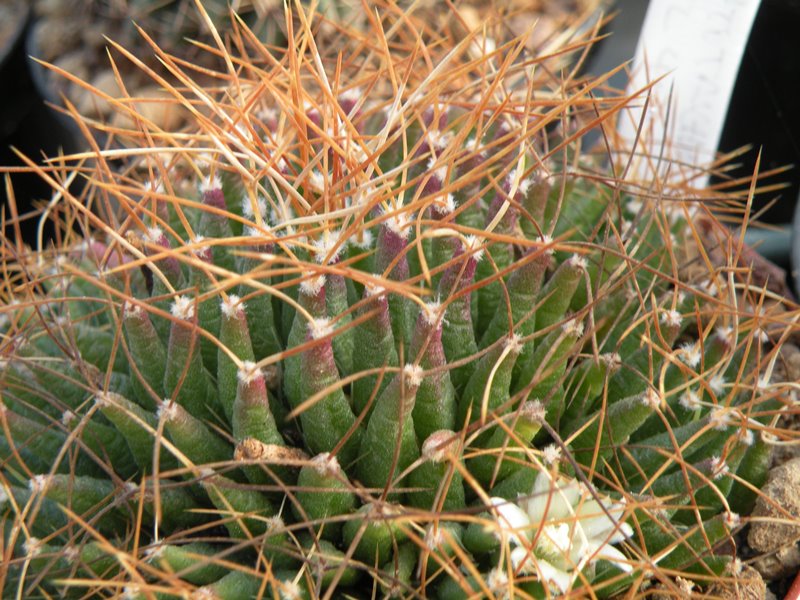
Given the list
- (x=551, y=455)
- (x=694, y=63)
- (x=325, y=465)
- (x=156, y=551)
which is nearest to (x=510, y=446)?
(x=551, y=455)

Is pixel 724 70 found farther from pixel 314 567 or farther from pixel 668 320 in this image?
pixel 314 567

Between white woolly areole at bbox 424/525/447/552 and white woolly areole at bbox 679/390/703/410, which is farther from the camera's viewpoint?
white woolly areole at bbox 679/390/703/410

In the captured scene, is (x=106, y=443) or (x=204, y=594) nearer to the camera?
(x=204, y=594)

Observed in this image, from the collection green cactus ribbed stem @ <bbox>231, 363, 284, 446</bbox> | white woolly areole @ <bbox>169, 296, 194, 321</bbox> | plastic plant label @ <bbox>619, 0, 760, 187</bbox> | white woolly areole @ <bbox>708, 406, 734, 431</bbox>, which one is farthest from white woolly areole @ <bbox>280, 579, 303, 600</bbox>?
plastic plant label @ <bbox>619, 0, 760, 187</bbox>

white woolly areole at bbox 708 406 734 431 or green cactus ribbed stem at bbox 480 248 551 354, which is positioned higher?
green cactus ribbed stem at bbox 480 248 551 354

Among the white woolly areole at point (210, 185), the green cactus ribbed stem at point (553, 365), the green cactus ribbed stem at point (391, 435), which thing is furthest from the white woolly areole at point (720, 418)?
the white woolly areole at point (210, 185)

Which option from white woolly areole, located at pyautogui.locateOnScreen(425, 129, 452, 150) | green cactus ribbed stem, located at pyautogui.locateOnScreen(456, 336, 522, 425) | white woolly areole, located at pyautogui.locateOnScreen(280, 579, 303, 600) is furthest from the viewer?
white woolly areole, located at pyautogui.locateOnScreen(425, 129, 452, 150)

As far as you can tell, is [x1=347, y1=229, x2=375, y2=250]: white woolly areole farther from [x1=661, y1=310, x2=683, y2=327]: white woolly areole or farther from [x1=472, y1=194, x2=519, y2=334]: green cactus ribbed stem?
[x1=661, y1=310, x2=683, y2=327]: white woolly areole

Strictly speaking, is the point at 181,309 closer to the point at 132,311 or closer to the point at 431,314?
the point at 132,311
